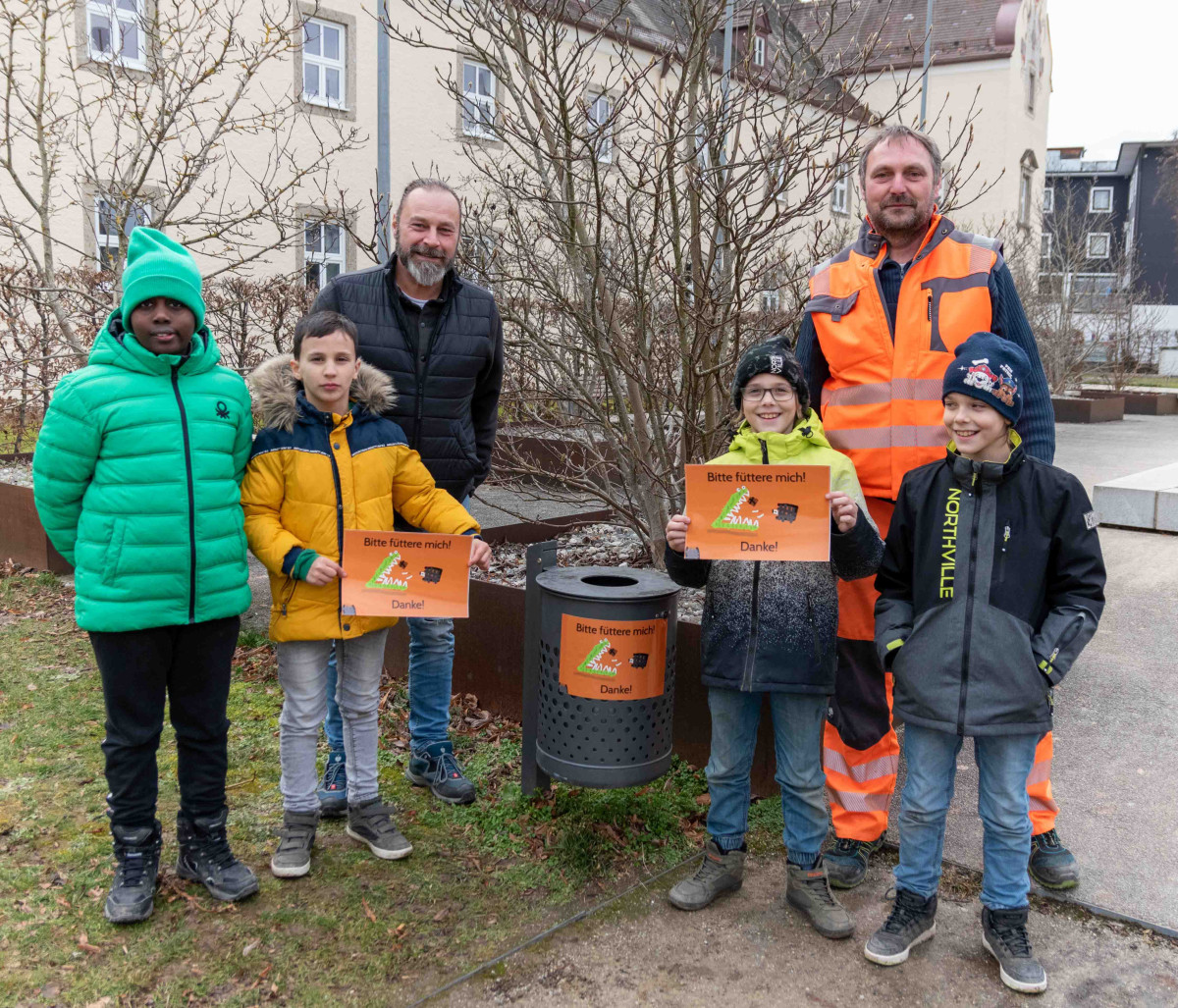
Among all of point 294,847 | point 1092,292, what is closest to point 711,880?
point 294,847

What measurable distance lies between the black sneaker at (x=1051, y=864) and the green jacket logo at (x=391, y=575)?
6.98 ft

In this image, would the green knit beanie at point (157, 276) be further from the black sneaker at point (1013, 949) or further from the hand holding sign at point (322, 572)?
the black sneaker at point (1013, 949)

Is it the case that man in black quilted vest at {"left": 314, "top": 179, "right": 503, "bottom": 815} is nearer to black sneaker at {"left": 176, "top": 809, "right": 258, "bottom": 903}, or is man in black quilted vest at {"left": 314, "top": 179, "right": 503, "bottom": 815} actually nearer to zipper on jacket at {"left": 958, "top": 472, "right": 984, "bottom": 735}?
black sneaker at {"left": 176, "top": 809, "right": 258, "bottom": 903}

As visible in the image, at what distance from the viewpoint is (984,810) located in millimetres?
2930

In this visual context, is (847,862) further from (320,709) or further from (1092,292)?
(1092,292)

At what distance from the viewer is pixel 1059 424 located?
21.0 m

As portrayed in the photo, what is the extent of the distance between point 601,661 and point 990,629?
1194 mm

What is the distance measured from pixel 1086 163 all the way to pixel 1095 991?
64758 millimetres

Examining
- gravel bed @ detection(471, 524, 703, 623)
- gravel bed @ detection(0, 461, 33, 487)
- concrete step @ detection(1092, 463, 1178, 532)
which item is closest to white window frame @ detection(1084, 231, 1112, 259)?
concrete step @ detection(1092, 463, 1178, 532)

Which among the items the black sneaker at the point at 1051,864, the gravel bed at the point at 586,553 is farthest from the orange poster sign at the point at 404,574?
the gravel bed at the point at 586,553

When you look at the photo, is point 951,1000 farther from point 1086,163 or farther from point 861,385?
Answer: point 1086,163

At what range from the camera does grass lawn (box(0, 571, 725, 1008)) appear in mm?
2854

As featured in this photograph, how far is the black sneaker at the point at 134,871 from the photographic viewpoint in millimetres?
3107

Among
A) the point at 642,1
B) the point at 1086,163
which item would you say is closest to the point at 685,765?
the point at 642,1
